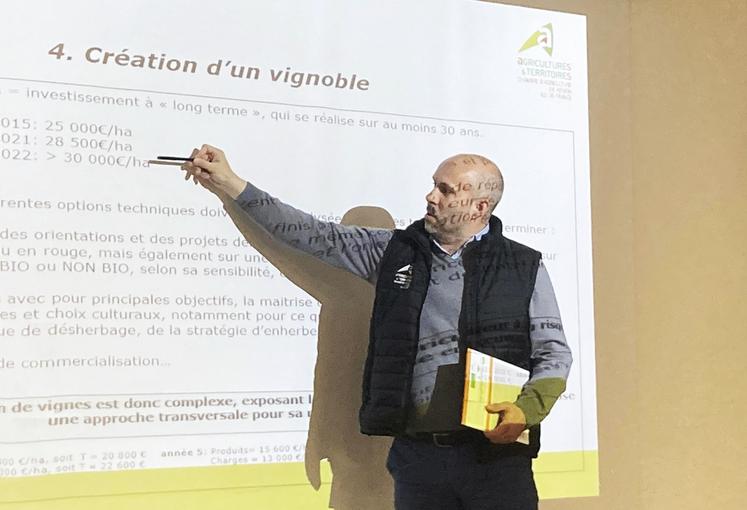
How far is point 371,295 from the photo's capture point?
123 centimetres

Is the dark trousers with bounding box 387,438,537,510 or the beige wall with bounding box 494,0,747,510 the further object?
the beige wall with bounding box 494,0,747,510

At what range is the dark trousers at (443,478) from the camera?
1177 millimetres

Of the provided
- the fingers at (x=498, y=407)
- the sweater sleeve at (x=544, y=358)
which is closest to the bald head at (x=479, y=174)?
the sweater sleeve at (x=544, y=358)

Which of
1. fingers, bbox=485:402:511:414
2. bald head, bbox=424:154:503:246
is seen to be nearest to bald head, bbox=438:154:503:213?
bald head, bbox=424:154:503:246

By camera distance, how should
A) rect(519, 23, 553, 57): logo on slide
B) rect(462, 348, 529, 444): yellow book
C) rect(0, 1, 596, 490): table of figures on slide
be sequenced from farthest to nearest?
rect(519, 23, 553, 57): logo on slide, rect(462, 348, 529, 444): yellow book, rect(0, 1, 596, 490): table of figures on slide

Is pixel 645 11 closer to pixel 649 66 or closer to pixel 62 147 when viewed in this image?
pixel 649 66

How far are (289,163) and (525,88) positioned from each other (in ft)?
1.40

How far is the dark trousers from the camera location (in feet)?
3.86

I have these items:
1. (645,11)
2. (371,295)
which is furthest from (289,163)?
(645,11)

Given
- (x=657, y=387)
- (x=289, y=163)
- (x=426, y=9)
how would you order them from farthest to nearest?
(x=657, y=387) → (x=426, y=9) → (x=289, y=163)

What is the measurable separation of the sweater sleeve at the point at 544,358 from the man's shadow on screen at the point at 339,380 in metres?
0.23

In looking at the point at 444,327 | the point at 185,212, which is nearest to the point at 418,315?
the point at 444,327

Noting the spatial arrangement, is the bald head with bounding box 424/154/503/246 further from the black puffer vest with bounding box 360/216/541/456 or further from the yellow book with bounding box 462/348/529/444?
the yellow book with bounding box 462/348/529/444

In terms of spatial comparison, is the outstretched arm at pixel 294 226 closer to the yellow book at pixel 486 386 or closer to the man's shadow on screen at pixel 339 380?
the man's shadow on screen at pixel 339 380
